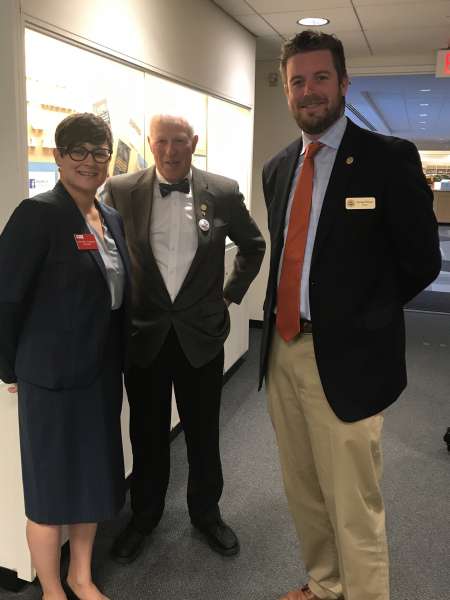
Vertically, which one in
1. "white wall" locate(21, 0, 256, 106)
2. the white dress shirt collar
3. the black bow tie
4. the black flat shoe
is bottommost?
the black flat shoe

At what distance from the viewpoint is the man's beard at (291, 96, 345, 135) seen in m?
1.59

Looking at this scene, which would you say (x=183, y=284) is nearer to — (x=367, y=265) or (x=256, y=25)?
(x=367, y=265)

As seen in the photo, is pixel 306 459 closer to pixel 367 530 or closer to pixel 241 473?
pixel 367 530

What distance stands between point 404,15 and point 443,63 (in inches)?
36.5

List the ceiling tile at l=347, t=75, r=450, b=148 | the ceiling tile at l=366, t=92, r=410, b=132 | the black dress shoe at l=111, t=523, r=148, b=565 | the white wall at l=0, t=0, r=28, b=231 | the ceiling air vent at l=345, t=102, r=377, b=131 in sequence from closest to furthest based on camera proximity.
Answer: the white wall at l=0, t=0, r=28, b=231 < the black dress shoe at l=111, t=523, r=148, b=565 < the ceiling tile at l=347, t=75, r=450, b=148 < the ceiling tile at l=366, t=92, r=410, b=132 < the ceiling air vent at l=345, t=102, r=377, b=131

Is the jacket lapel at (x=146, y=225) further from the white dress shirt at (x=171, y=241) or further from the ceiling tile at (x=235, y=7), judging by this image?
the ceiling tile at (x=235, y=7)

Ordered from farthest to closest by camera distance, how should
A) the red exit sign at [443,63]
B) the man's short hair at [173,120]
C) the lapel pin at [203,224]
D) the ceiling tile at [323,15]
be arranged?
1. the red exit sign at [443,63]
2. the ceiling tile at [323,15]
3. the lapel pin at [203,224]
4. the man's short hair at [173,120]

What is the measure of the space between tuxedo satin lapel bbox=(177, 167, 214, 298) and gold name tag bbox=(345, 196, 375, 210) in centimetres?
65

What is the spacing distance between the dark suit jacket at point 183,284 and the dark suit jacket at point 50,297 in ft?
1.13

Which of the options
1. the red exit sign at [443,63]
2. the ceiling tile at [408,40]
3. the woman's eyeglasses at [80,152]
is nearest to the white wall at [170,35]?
the woman's eyeglasses at [80,152]

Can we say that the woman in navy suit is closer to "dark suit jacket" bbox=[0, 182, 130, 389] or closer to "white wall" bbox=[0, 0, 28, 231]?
"dark suit jacket" bbox=[0, 182, 130, 389]

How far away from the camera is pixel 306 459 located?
6.05 ft

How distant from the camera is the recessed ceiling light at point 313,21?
150 inches

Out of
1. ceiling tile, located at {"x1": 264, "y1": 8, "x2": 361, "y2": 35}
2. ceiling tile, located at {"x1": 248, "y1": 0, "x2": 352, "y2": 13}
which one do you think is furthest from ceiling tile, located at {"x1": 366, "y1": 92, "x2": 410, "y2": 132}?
ceiling tile, located at {"x1": 248, "y1": 0, "x2": 352, "y2": 13}
